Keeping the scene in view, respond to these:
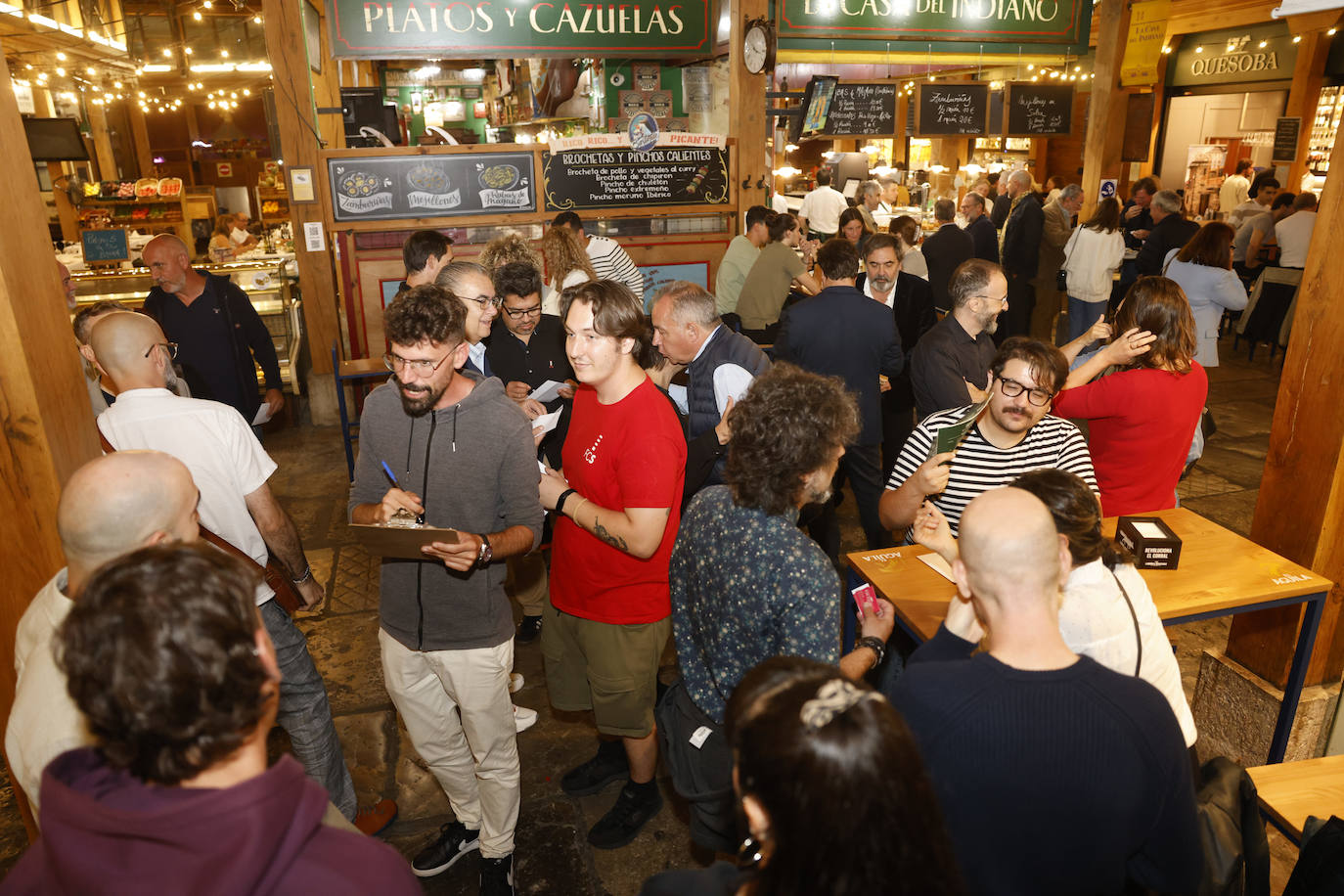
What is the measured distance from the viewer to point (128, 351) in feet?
9.29

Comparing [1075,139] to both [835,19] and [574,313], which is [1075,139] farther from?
[574,313]

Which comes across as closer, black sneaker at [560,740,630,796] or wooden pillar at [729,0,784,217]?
black sneaker at [560,740,630,796]

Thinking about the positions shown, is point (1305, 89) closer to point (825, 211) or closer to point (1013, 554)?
point (825, 211)

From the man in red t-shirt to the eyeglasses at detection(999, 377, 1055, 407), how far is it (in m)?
1.19

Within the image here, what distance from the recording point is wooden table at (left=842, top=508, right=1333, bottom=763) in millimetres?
2992

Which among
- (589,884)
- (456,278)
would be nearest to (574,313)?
(456,278)

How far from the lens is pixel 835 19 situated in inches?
341

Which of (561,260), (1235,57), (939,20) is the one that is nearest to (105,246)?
(561,260)

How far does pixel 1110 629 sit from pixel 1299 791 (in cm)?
104

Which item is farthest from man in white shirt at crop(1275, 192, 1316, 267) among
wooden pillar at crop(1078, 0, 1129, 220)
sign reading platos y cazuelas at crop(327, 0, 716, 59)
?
sign reading platos y cazuelas at crop(327, 0, 716, 59)

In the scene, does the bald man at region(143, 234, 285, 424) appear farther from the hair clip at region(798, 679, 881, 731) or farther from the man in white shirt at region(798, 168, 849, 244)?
the man in white shirt at region(798, 168, 849, 244)

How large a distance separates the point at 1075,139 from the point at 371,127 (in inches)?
575

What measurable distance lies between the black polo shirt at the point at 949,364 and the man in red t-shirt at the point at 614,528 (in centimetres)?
167

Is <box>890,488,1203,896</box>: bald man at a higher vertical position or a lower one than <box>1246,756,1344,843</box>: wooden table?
higher
